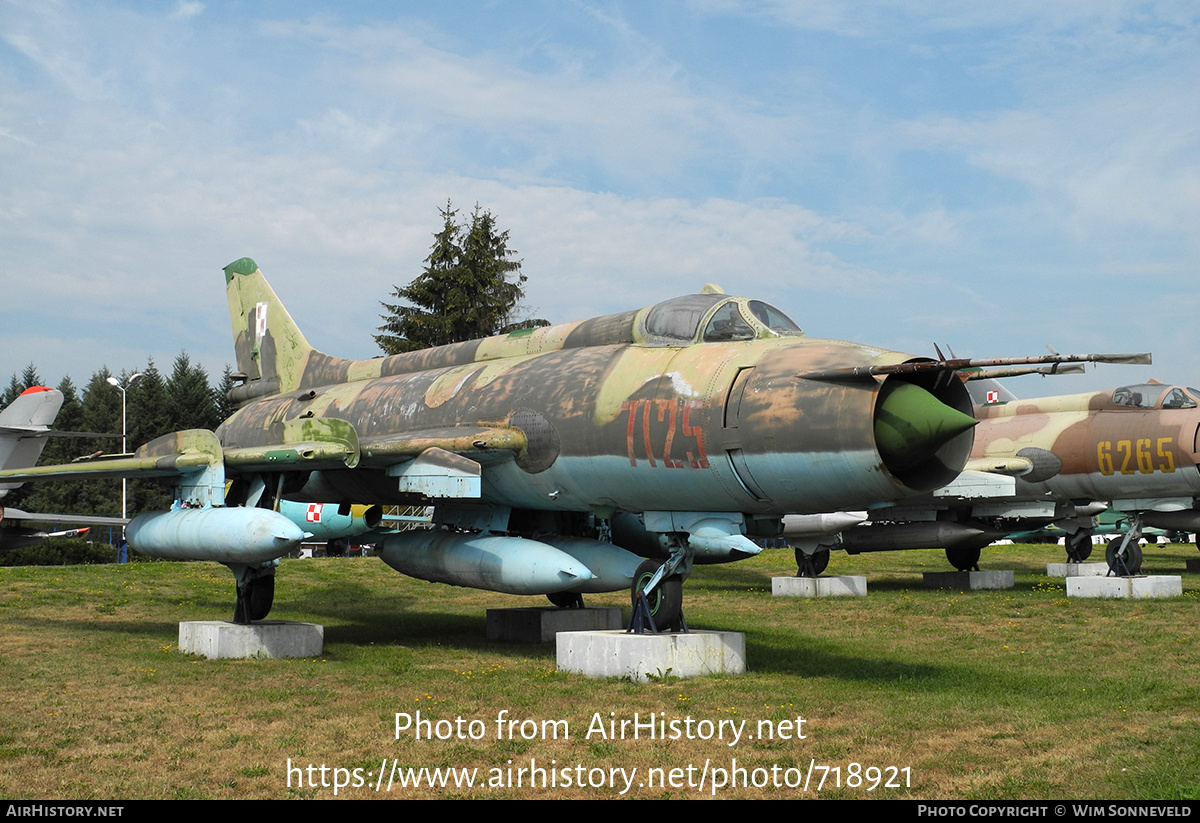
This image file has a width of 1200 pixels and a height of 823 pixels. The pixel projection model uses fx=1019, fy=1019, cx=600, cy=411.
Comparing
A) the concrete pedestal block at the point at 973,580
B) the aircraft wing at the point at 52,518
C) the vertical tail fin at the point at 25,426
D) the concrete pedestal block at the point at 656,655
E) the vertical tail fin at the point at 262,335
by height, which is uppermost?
the vertical tail fin at the point at 262,335

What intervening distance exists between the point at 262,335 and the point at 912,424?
43.9ft

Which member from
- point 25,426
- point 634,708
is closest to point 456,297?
point 25,426

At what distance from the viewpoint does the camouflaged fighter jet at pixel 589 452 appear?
9523 millimetres

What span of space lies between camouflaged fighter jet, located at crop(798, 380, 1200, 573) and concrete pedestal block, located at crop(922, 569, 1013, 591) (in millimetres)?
735

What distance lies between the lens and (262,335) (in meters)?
18.9

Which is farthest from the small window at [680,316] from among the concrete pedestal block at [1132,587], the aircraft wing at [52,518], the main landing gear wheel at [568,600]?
the aircraft wing at [52,518]

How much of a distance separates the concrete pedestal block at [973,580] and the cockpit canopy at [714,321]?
15028 millimetres

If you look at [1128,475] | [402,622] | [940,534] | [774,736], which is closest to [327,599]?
[402,622]

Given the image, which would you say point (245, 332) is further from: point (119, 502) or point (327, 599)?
point (119, 502)

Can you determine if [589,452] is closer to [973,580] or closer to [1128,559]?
[1128,559]

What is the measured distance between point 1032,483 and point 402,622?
46.4 feet

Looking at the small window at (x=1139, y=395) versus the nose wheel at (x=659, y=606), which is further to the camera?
the small window at (x=1139, y=395)

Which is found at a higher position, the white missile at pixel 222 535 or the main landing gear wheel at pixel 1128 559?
the white missile at pixel 222 535

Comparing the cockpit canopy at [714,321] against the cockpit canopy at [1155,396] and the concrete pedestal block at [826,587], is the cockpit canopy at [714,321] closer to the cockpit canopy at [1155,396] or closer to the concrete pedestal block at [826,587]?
the concrete pedestal block at [826,587]
